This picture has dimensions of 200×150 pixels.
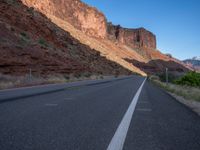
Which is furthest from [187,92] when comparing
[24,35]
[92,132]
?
[24,35]

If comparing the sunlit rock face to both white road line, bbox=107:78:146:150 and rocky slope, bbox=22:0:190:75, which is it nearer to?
rocky slope, bbox=22:0:190:75

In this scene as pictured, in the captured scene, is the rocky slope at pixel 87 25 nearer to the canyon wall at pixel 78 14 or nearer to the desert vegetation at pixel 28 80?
the canyon wall at pixel 78 14

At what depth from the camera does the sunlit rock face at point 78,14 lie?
8747cm

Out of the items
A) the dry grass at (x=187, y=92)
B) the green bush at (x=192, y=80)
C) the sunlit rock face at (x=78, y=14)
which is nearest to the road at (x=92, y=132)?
the dry grass at (x=187, y=92)

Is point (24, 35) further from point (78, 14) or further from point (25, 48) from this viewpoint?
point (78, 14)

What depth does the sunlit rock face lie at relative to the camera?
8747cm

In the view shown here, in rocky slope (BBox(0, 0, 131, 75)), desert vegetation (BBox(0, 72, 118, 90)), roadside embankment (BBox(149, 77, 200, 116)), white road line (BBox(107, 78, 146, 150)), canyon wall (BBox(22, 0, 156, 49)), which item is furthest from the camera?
canyon wall (BBox(22, 0, 156, 49))

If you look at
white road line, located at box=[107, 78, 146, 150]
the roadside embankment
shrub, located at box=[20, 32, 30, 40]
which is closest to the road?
white road line, located at box=[107, 78, 146, 150]

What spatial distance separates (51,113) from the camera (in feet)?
23.1

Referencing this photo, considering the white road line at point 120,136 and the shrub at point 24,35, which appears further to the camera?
the shrub at point 24,35

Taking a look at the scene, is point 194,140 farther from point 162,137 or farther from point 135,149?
point 135,149

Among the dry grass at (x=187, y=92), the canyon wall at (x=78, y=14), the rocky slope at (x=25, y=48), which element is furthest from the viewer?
the canyon wall at (x=78, y=14)

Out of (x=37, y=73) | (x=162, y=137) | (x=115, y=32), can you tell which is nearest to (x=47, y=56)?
(x=37, y=73)

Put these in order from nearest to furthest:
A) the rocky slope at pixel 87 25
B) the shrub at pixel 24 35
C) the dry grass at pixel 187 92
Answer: the dry grass at pixel 187 92 → the shrub at pixel 24 35 → the rocky slope at pixel 87 25
